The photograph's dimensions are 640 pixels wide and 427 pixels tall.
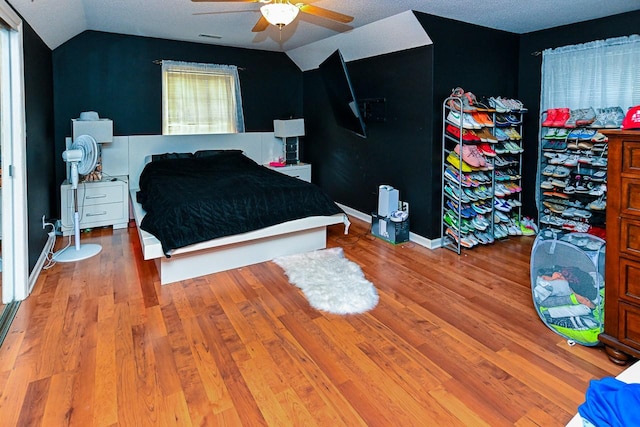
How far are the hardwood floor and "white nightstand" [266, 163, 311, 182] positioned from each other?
2.72 m

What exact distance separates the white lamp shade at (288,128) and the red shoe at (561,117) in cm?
333

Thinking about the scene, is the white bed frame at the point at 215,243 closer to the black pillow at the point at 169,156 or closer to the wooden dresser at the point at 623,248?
the black pillow at the point at 169,156

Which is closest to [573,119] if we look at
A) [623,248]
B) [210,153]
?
[623,248]

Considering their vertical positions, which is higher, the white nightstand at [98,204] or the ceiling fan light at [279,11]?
the ceiling fan light at [279,11]

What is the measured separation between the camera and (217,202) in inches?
134

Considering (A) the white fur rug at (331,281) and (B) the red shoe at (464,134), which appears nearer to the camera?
(A) the white fur rug at (331,281)

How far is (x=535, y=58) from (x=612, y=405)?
457cm

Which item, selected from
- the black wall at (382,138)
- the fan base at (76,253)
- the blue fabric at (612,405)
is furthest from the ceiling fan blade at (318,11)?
the fan base at (76,253)

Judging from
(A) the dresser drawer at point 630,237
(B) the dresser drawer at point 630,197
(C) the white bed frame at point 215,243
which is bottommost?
(C) the white bed frame at point 215,243

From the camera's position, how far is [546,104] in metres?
4.41

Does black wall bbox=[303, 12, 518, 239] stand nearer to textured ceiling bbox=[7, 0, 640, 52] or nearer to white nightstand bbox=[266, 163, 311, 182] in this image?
textured ceiling bbox=[7, 0, 640, 52]

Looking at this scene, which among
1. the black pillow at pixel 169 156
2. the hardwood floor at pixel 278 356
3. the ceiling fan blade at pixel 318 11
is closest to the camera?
the hardwood floor at pixel 278 356

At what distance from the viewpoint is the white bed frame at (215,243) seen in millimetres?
3268

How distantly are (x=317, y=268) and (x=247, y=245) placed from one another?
0.69 metres
